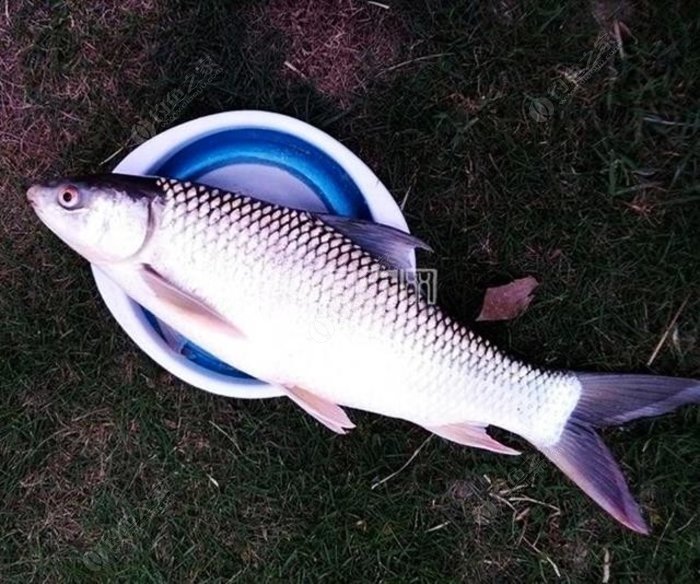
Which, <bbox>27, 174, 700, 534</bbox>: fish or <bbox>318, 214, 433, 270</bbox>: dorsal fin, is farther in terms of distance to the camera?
<bbox>318, 214, 433, 270</bbox>: dorsal fin

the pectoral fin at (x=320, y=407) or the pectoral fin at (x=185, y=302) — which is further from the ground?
the pectoral fin at (x=185, y=302)

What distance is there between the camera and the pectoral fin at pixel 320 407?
1.87m

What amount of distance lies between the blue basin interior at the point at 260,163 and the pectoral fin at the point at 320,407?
0.16 meters

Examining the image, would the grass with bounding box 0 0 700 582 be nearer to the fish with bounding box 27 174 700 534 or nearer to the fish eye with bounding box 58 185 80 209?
the fish with bounding box 27 174 700 534

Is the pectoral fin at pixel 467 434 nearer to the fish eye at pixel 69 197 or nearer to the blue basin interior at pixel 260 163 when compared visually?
the blue basin interior at pixel 260 163

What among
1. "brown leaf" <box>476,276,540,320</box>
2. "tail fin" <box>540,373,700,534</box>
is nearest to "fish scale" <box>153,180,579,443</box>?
"tail fin" <box>540,373,700,534</box>

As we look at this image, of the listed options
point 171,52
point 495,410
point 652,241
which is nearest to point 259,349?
point 495,410

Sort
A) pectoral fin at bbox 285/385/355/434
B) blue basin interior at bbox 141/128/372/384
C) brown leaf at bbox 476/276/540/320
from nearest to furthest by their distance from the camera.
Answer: pectoral fin at bbox 285/385/355/434 → blue basin interior at bbox 141/128/372/384 → brown leaf at bbox 476/276/540/320

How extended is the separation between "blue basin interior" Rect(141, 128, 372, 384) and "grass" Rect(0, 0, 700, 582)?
142mm

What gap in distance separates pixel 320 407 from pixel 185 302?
367 millimetres

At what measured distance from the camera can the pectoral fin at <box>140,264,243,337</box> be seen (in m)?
1.77

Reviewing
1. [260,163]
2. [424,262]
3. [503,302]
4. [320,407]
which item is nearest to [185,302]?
[320,407]

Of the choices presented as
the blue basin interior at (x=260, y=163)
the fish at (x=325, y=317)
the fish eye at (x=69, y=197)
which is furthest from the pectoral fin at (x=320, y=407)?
the fish eye at (x=69, y=197)

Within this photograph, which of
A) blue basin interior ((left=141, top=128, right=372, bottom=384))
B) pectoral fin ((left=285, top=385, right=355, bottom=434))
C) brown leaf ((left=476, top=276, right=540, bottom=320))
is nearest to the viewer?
pectoral fin ((left=285, top=385, right=355, bottom=434))
